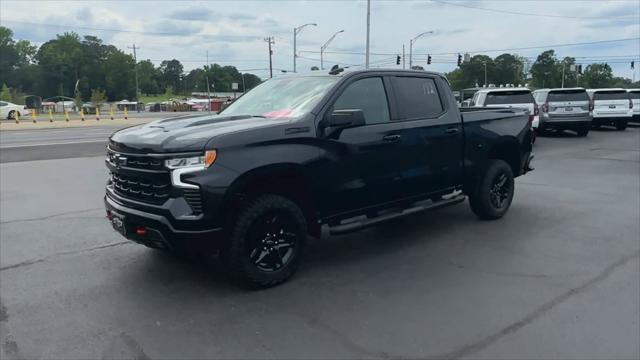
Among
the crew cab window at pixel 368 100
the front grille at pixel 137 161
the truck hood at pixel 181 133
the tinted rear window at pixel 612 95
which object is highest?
the tinted rear window at pixel 612 95

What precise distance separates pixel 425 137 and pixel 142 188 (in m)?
2.99

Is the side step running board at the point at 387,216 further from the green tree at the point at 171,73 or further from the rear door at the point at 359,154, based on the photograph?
the green tree at the point at 171,73

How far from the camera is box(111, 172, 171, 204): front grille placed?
4089 millimetres

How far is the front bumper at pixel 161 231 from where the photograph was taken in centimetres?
402

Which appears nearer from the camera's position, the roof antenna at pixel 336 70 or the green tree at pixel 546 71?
the roof antenna at pixel 336 70

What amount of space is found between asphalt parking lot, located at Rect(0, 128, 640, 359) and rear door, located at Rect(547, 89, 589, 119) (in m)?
12.6

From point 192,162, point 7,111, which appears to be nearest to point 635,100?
point 192,162

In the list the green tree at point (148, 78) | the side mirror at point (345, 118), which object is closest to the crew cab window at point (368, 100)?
the side mirror at point (345, 118)

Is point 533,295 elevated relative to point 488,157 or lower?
lower

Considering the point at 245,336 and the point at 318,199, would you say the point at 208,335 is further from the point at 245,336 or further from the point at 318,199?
the point at 318,199

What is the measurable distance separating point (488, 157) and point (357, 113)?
2.87 meters

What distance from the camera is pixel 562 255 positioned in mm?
5383

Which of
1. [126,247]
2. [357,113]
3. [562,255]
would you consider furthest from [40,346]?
[562,255]

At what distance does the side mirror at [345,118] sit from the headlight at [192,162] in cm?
116
